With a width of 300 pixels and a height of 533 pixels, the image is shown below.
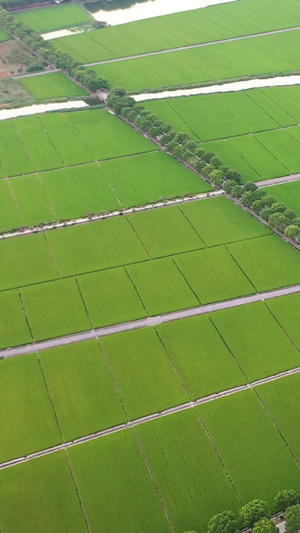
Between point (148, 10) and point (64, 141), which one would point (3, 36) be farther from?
point (64, 141)

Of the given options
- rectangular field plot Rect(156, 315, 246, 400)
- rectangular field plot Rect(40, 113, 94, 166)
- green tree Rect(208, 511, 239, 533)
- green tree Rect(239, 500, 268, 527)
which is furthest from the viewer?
rectangular field plot Rect(40, 113, 94, 166)

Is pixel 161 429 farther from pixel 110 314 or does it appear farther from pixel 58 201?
pixel 58 201

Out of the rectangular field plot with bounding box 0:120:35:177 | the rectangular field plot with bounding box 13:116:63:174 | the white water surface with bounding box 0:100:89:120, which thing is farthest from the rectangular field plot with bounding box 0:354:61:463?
the white water surface with bounding box 0:100:89:120

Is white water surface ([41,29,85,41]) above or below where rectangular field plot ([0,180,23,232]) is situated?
above

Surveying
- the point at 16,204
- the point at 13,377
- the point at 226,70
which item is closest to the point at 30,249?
the point at 16,204

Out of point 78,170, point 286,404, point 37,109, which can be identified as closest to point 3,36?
point 37,109

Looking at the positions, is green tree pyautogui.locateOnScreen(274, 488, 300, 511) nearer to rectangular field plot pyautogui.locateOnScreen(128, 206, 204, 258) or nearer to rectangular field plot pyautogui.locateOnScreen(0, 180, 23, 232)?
rectangular field plot pyautogui.locateOnScreen(128, 206, 204, 258)
